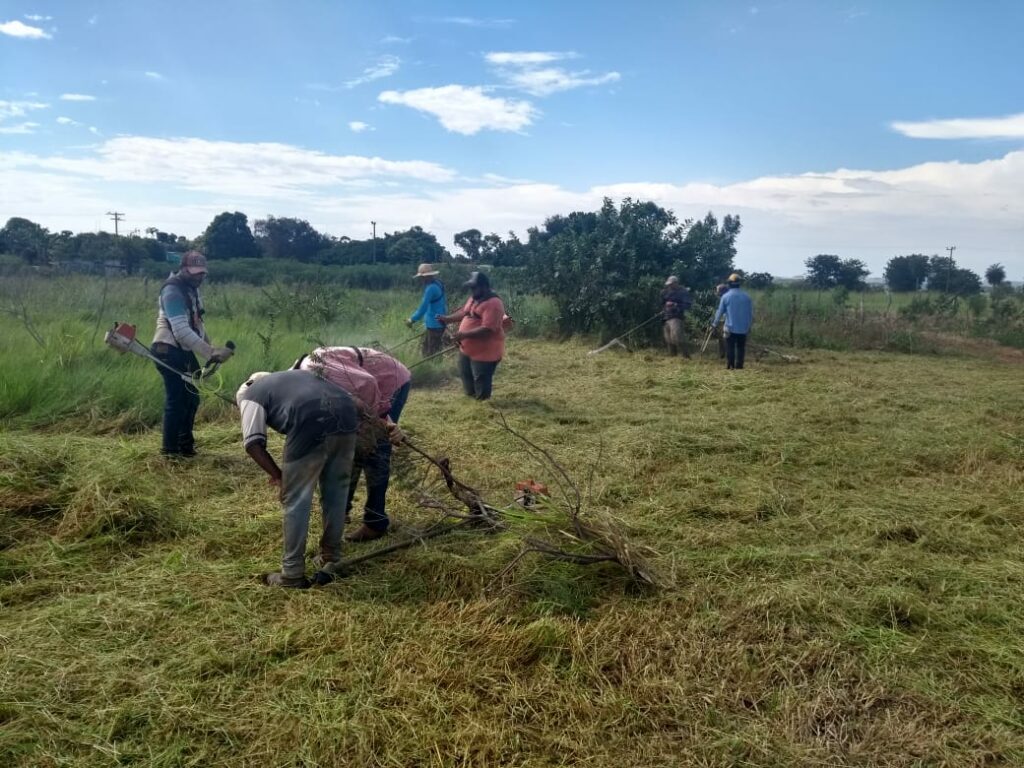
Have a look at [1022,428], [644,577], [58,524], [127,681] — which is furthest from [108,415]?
[1022,428]

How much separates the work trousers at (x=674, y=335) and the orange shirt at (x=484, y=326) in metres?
5.80

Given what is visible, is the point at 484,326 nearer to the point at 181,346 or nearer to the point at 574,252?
the point at 181,346

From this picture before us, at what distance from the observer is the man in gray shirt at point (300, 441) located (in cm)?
333

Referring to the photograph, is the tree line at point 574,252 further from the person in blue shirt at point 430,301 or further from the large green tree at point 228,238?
the person in blue shirt at point 430,301

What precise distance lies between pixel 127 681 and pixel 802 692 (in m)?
2.53

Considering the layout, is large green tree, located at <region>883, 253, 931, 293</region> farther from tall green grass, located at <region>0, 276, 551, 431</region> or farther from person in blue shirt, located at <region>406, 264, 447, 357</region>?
person in blue shirt, located at <region>406, 264, 447, 357</region>

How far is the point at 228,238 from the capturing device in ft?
115

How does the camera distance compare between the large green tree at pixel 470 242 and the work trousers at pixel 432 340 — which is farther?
the large green tree at pixel 470 242

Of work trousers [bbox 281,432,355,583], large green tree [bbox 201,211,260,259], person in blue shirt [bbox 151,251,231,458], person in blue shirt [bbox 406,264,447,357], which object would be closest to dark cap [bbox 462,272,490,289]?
person in blue shirt [bbox 406,264,447,357]

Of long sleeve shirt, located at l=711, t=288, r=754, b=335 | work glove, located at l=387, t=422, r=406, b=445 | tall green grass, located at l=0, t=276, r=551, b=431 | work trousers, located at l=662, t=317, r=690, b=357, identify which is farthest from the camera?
work trousers, located at l=662, t=317, r=690, b=357

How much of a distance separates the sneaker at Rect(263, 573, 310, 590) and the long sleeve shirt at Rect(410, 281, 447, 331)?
595 cm

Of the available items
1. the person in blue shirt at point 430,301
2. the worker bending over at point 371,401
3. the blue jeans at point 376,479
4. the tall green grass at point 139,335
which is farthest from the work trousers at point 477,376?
the blue jeans at point 376,479

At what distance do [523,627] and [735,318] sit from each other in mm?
8861

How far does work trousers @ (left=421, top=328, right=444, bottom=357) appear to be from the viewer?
380 inches
